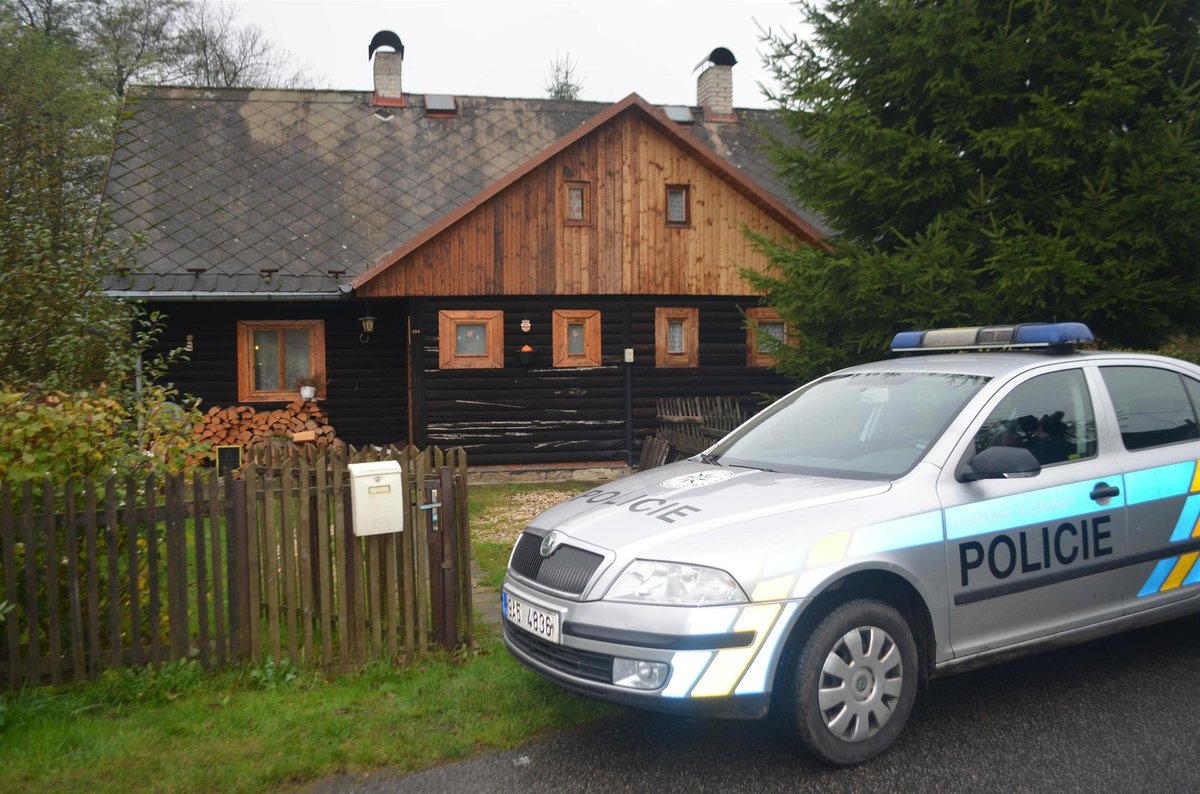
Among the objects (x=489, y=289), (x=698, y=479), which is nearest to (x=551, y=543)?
(x=698, y=479)

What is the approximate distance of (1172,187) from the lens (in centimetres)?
779

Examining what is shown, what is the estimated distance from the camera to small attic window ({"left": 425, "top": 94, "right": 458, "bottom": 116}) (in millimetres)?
18766

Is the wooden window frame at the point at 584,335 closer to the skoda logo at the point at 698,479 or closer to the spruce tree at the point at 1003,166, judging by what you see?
the spruce tree at the point at 1003,166

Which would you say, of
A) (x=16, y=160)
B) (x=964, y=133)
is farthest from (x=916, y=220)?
(x=16, y=160)

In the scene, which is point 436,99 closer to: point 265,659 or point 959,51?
point 959,51

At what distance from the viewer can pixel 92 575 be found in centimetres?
482

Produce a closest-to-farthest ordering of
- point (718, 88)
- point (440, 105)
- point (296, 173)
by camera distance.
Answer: point (296, 173) < point (440, 105) < point (718, 88)

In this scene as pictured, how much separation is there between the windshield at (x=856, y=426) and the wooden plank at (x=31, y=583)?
138 inches

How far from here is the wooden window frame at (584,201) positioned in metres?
14.9

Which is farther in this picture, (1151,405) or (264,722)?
(1151,405)

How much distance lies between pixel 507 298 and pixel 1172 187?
932 centimetres

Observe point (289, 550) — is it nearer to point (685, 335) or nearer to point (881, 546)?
point (881, 546)

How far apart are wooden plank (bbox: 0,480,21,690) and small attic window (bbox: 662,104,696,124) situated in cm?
1732

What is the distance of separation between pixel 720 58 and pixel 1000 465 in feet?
59.8
